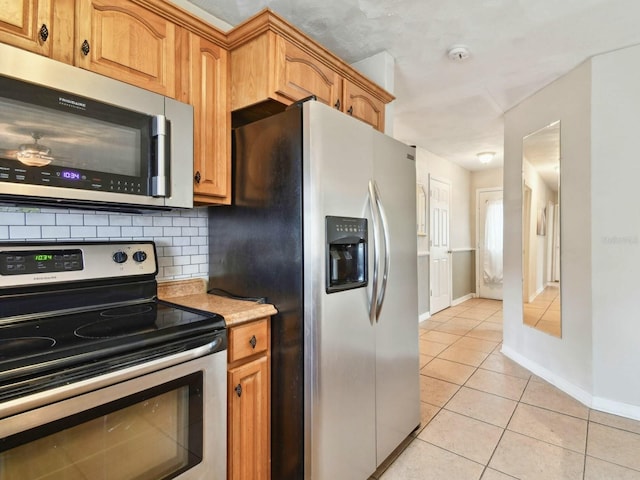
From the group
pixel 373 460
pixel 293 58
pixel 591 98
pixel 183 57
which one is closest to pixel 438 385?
pixel 373 460

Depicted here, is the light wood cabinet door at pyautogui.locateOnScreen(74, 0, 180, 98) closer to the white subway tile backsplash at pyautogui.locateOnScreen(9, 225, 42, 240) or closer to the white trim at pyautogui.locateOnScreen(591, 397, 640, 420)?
the white subway tile backsplash at pyautogui.locateOnScreen(9, 225, 42, 240)

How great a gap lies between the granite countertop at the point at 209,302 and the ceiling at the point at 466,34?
1543mm

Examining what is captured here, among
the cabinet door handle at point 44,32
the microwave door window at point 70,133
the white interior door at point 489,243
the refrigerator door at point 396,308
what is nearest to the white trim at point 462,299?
the white interior door at point 489,243

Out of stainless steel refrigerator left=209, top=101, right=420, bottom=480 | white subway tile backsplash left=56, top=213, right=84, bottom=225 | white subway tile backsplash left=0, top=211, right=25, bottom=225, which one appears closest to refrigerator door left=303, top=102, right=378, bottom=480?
stainless steel refrigerator left=209, top=101, right=420, bottom=480

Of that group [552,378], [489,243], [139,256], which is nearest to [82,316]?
[139,256]

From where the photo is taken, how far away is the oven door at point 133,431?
871mm

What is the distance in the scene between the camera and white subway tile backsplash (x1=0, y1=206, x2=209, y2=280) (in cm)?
137

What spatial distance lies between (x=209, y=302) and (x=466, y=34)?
7.27 ft

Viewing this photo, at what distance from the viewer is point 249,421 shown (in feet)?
4.74

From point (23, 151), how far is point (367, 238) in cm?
134

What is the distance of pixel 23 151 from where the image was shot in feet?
3.58

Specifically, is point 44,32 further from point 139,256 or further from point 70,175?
point 139,256

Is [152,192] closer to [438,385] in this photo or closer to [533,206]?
[438,385]

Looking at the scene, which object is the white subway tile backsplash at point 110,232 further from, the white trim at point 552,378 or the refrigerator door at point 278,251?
the white trim at point 552,378
